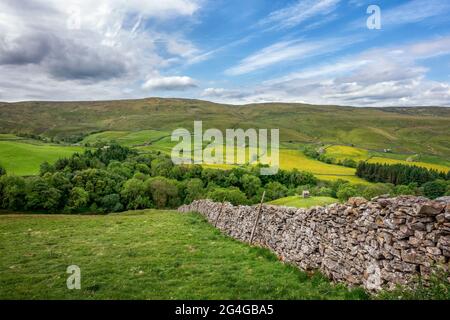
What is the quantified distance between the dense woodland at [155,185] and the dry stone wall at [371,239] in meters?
48.3

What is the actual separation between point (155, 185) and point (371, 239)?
87200mm

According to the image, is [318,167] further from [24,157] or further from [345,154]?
[24,157]

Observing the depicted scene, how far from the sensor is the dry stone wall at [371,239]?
7.35 m

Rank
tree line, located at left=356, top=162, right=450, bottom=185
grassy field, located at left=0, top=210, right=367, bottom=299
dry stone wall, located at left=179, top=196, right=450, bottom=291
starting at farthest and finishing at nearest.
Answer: tree line, located at left=356, top=162, right=450, bottom=185 < grassy field, located at left=0, top=210, right=367, bottom=299 < dry stone wall, located at left=179, top=196, right=450, bottom=291

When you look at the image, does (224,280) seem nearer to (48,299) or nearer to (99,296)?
(99,296)

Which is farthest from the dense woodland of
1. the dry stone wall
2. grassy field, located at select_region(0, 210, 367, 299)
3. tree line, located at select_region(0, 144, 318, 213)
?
grassy field, located at select_region(0, 210, 367, 299)

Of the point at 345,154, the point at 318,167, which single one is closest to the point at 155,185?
the point at 318,167

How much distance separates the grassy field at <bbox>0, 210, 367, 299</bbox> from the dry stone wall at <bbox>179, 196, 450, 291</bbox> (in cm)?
66

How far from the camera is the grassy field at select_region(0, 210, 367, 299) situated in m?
9.36

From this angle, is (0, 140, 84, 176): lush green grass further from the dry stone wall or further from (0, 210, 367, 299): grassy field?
the dry stone wall

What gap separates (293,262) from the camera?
12594mm
